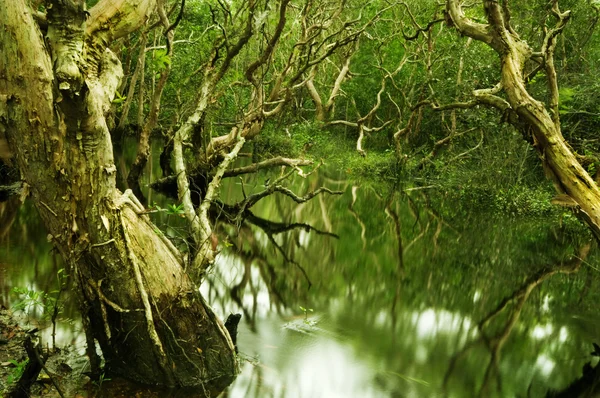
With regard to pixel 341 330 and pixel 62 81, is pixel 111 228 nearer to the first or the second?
pixel 62 81

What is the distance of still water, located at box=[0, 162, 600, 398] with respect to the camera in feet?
18.2

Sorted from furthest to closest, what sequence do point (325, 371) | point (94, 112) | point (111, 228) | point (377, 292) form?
point (377, 292), point (325, 371), point (111, 228), point (94, 112)

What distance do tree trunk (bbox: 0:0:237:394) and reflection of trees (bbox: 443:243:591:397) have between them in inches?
111

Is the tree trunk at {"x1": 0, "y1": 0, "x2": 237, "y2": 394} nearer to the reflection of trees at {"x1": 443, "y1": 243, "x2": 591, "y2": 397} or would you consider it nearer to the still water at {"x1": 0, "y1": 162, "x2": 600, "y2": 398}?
the still water at {"x1": 0, "y1": 162, "x2": 600, "y2": 398}

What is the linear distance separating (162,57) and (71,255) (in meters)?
2.76

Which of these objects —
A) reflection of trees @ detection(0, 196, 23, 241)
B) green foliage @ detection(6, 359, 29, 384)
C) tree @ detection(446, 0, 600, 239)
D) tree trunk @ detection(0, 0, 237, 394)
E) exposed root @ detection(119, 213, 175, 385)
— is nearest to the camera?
tree trunk @ detection(0, 0, 237, 394)

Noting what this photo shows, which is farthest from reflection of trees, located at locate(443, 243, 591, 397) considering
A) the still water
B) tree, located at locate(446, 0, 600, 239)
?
tree, located at locate(446, 0, 600, 239)

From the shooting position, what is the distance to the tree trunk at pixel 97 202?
3328 mm

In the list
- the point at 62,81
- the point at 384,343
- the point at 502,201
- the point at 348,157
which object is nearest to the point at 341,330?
the point at 384,343

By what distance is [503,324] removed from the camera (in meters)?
7.41

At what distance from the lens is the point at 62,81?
9.52ft

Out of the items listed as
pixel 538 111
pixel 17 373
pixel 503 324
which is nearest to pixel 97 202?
pixel 17 373

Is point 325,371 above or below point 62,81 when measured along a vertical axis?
below

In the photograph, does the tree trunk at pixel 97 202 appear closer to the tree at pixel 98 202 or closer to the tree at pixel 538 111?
the tree at pixel 98 202
